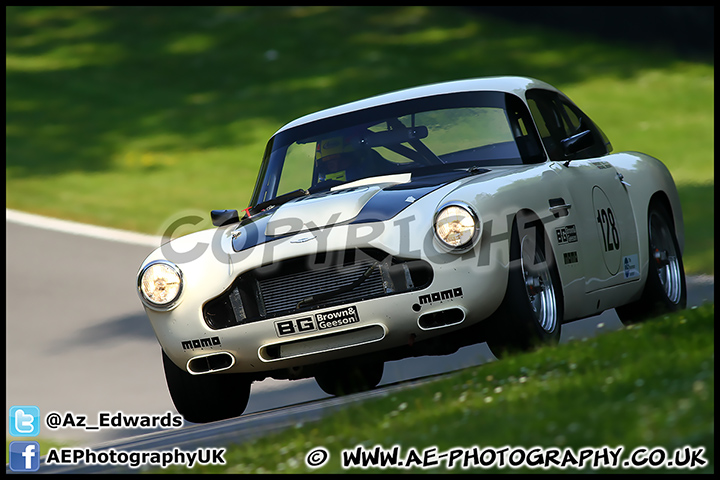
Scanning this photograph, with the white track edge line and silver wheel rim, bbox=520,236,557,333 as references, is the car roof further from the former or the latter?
the white track edge line

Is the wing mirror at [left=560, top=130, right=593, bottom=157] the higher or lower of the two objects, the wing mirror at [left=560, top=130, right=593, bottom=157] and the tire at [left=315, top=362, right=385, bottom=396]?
the higher

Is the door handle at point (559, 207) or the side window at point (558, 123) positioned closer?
the door handle at point (559, 207)

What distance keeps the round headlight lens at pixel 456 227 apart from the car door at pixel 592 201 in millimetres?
800

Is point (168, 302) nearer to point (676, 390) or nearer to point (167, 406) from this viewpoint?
point (167, 406)

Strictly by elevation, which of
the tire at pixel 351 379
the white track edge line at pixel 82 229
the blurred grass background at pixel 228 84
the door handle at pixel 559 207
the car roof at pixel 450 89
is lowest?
the tire at pixel 351 379

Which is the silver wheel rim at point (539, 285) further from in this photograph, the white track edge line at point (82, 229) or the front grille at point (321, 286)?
the white track edge line at point (82, 229)

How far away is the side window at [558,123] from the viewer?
6879 millimetres

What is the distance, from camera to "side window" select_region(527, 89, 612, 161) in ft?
22.6

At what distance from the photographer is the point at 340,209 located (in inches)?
227

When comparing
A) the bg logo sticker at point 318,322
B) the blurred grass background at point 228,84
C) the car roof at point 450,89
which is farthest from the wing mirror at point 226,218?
the blurred grass background at point 228,84

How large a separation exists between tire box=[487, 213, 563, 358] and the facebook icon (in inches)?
94.3

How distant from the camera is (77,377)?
879 cm

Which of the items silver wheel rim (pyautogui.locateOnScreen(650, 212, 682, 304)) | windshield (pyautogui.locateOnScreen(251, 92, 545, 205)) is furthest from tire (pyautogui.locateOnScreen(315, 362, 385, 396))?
silver wheel rim (pyautogui.locateOnScreen(650, 212, 682, 304))

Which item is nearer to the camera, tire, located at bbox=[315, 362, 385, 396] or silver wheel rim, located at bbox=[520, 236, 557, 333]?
silver wheel rim, located at bbox=[520, 236, 557, 333]
